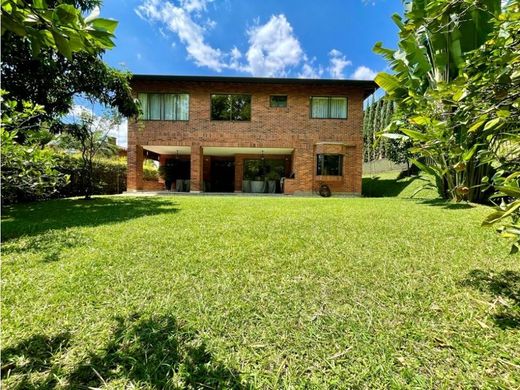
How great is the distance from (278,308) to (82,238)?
4074 millimetres

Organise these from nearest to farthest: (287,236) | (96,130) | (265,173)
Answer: (287,236) < (96,130) < (265,173)

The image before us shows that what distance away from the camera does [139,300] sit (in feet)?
9.66

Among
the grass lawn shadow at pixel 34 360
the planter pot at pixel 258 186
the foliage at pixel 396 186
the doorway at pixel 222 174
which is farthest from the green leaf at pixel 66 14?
the doorway at pixel 222 174

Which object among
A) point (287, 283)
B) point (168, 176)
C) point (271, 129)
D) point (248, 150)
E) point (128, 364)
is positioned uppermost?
point (271, 129)

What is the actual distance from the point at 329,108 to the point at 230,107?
6.08m

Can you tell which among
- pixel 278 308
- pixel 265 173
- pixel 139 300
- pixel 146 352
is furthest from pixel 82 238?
pixel 265 173

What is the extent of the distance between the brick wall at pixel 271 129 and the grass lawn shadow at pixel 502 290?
13761 millimetres

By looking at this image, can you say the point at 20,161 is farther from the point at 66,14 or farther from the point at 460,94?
the point at 460,94

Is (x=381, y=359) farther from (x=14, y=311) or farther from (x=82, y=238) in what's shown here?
(x=82, y=238)

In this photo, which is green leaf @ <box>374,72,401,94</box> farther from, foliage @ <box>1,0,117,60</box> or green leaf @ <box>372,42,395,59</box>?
foliage @ <box>1,0,117,60</box>

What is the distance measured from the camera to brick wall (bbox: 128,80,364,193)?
16984 mm

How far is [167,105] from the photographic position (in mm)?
17109

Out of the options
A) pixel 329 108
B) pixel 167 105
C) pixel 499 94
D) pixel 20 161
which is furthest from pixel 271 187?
pixel 499 94

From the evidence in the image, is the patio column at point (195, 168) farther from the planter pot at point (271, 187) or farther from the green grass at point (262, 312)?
the green grass at point (262, 312)
